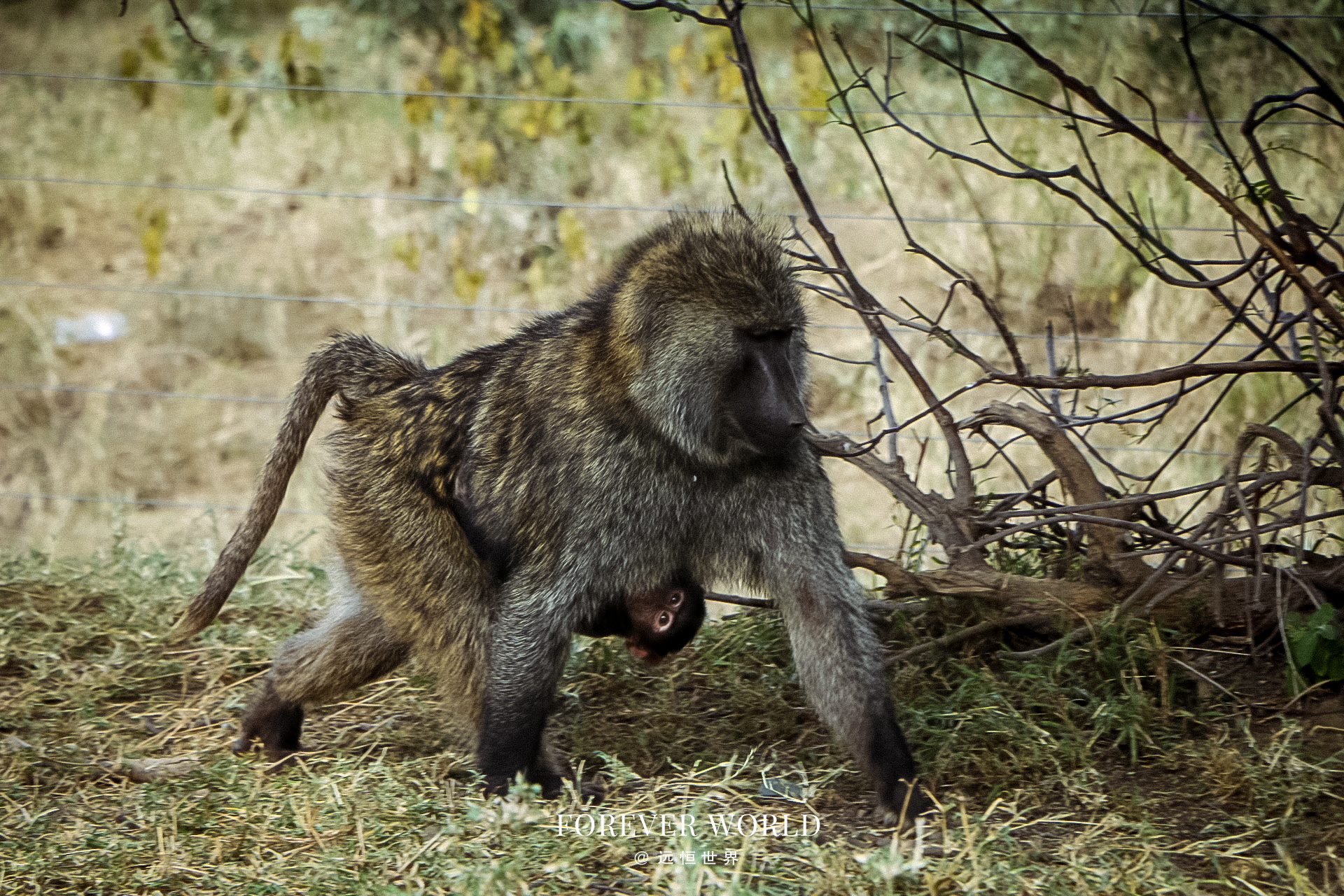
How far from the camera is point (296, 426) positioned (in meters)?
3.17

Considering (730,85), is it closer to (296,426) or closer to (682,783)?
(296,426)

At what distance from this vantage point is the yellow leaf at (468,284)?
5652 millimetres

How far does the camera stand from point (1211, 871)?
2.33m

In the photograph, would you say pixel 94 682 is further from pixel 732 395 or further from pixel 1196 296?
pixel 1196 296

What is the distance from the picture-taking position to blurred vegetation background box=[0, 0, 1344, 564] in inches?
211

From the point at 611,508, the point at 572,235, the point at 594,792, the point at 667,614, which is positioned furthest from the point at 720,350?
the point at 572,235

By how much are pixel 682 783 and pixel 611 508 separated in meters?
0.62

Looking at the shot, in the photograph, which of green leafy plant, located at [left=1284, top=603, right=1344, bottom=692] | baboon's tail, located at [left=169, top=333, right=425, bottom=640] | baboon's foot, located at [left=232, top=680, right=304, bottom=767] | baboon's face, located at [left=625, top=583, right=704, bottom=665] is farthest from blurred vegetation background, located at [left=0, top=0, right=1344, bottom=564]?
green leafy plant, located at [left=1284, top=603, right=1344, bottom=692]

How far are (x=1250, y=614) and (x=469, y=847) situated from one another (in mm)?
1849

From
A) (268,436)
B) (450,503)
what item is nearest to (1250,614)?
(450,503)

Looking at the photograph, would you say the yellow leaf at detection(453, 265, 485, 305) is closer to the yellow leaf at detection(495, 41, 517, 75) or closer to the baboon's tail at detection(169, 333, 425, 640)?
the yellow leaf at detection(495, 41, 517, 75)

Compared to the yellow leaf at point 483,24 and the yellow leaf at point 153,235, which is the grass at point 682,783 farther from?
the yellow leaf at point 483,24

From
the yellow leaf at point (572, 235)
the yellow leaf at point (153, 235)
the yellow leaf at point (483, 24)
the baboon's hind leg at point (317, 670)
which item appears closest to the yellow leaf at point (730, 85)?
the yellow leaf at point (572, 235)

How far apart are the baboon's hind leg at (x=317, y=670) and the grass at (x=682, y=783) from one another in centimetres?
12
